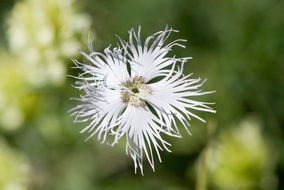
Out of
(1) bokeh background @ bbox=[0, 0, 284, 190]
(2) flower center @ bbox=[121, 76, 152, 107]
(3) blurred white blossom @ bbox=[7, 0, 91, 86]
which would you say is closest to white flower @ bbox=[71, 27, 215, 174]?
(2) flower center @ bbox=[121, 76, 152, 107]

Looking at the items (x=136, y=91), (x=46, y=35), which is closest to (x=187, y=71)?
(x=46, y=35)

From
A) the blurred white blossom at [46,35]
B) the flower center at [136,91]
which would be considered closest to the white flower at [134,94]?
the flower center at [136,91]

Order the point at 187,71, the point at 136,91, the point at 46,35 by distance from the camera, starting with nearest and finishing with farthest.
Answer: the point at 136,91 < the point at 46,35 < the point at 187,71

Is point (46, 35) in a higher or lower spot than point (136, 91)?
higher

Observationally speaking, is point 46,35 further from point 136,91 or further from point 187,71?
point 136,91

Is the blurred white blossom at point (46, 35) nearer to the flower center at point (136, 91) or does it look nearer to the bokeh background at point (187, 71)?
the bokeh background at point (187, 71)

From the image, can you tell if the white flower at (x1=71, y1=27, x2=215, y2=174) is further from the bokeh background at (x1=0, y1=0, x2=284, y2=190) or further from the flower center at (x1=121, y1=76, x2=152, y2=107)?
the bokeh background at (x1=0, y1=0, x2=284, y2=190)
